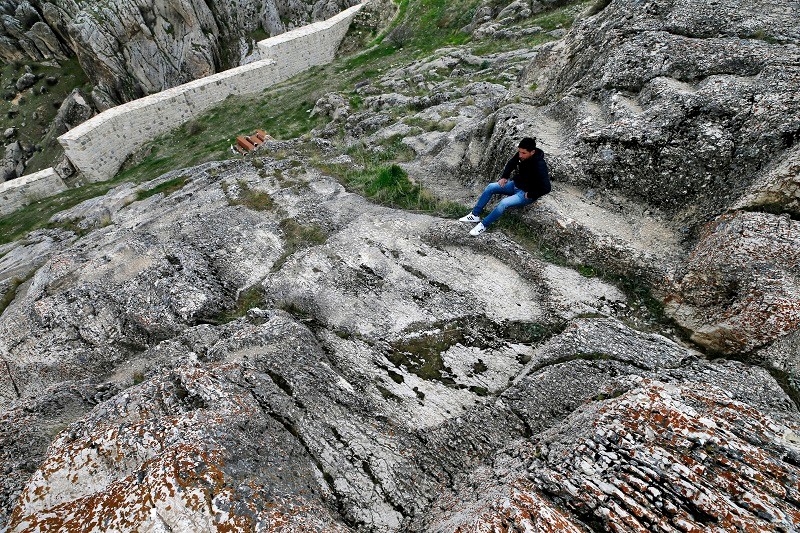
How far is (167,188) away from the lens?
61.4 feet

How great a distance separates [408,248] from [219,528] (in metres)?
7.63

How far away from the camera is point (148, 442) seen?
5.89 metres

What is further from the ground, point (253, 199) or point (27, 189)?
point (253, 199)

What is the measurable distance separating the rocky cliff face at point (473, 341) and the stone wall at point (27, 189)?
2246 centimetres

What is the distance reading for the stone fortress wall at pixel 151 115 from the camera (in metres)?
31.2

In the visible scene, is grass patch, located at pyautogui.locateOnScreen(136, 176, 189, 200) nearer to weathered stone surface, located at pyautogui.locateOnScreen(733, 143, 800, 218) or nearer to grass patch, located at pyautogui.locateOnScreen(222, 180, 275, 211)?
grass patch, located at pyautogui.locateOnScreen(222, 180, 275, 211)

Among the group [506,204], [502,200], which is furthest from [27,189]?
[506,204]

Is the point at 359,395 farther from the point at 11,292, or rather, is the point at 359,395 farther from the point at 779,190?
the point at 11,292

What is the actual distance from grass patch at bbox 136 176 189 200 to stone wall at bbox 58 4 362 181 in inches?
740

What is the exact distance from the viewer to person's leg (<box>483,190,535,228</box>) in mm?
10875

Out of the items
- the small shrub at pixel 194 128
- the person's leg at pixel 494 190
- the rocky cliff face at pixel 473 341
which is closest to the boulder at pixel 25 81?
the small shrub at pixel 194 128

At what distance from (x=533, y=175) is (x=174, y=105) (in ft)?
122

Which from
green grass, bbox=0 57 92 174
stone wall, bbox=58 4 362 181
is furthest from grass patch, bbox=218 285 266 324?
green grass, bbox=0 57 92 174

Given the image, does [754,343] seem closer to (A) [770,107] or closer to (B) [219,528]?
(A) [770,107]
